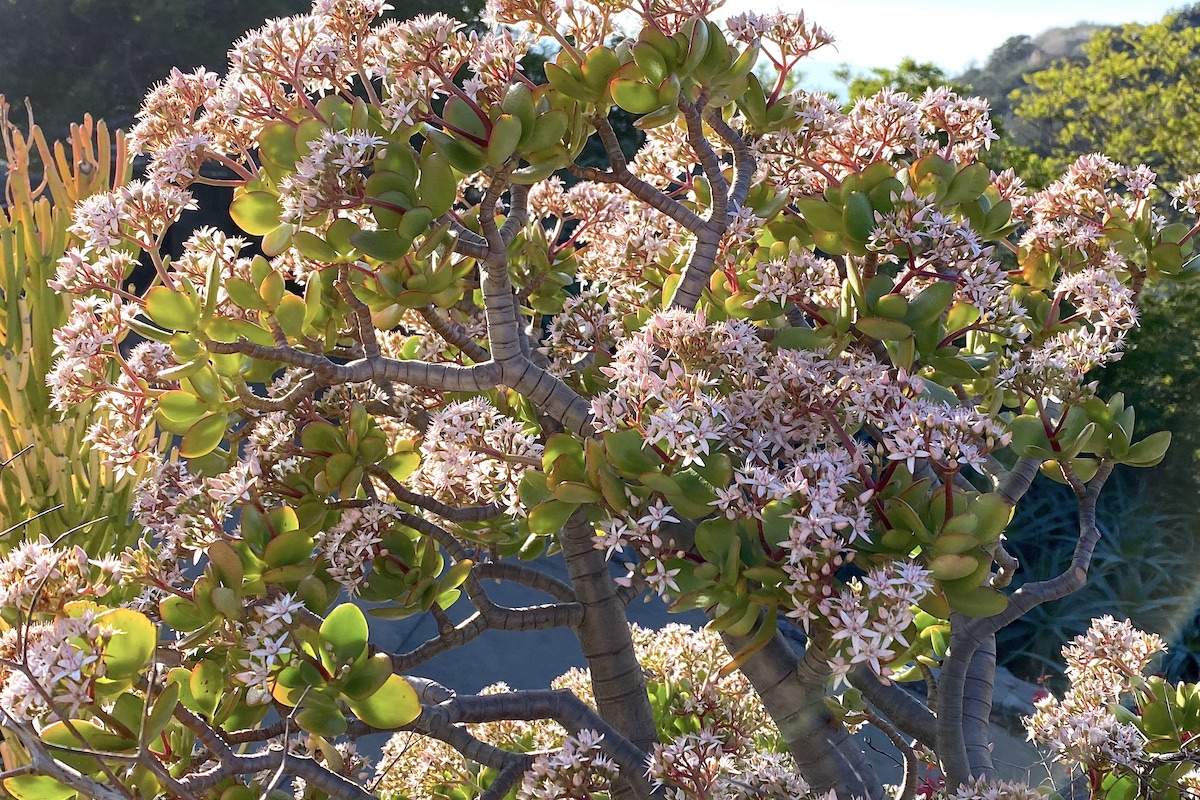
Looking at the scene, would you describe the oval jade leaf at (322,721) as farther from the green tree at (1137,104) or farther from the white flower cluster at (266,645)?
the green tree at (1137,104)

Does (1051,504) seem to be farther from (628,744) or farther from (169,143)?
(169,143)

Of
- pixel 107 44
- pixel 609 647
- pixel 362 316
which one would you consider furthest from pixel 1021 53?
pixel 362 316

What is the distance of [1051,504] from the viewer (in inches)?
256

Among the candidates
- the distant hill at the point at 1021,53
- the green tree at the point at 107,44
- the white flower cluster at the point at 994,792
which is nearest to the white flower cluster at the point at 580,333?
the white flower cluster at the point at 994,792

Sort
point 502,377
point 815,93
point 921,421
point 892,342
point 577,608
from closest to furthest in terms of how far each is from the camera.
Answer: point 921,421, point 892,342, point 502,377, point 815,93, point 577,608

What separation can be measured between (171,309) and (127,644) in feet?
1.45

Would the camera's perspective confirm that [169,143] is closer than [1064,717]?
Yes

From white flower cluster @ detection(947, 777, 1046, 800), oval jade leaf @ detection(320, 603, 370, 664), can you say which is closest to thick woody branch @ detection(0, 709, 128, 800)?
oval jade leaf @ detection(320, 603, 370, 664)

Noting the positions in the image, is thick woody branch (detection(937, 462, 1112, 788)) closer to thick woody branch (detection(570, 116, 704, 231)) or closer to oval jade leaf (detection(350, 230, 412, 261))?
thick woody branch (detection(570, 116, 704, 231))

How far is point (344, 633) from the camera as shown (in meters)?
1.31

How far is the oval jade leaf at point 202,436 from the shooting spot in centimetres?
141

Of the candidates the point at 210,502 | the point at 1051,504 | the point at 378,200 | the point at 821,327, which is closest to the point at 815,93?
the point at 821,327

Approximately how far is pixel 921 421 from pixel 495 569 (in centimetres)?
107

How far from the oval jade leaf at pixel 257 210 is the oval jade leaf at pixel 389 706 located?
68 centimetres
